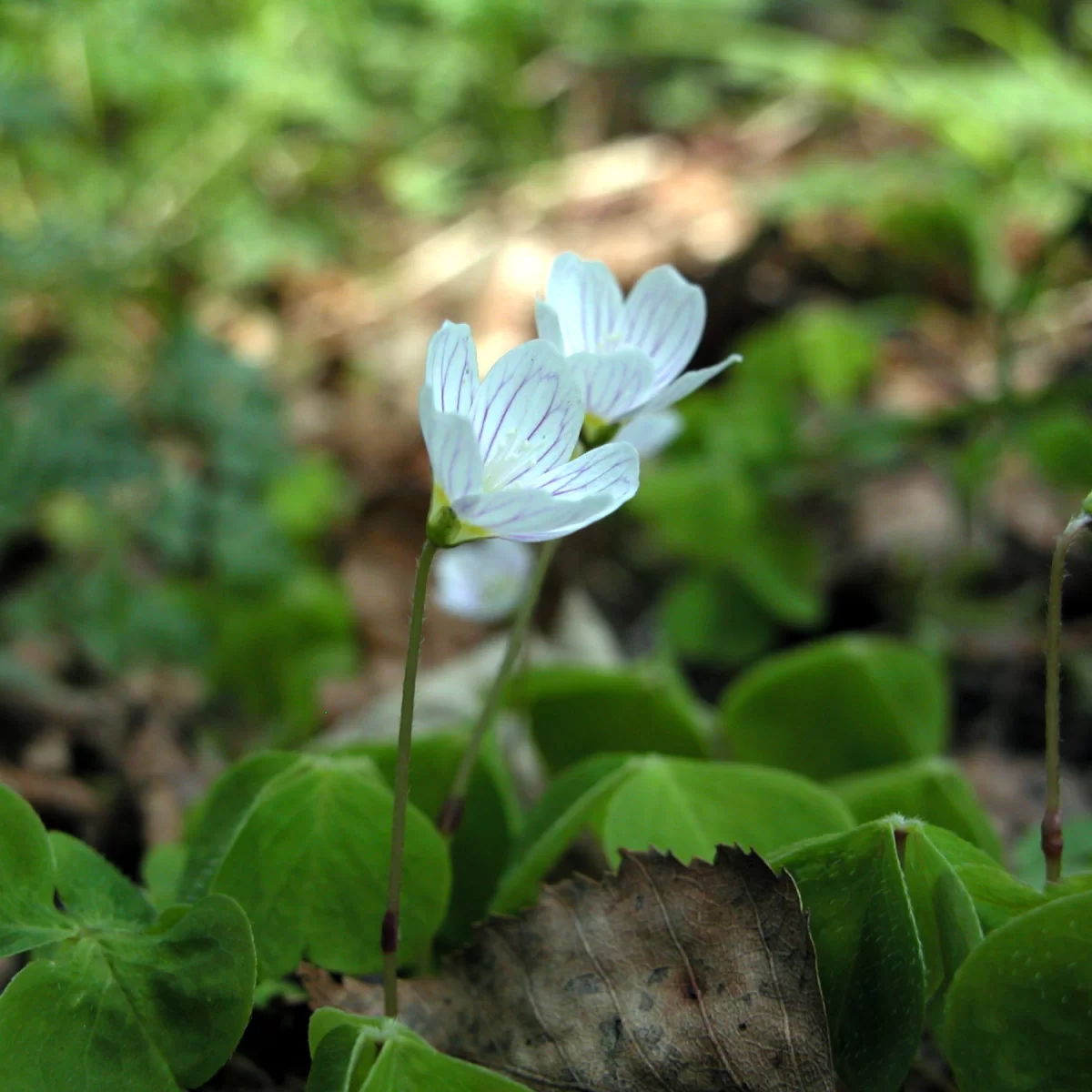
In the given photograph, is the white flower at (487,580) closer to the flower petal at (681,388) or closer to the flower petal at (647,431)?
the flower petal at (647,431)

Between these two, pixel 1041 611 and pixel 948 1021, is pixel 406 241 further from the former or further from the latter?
pixel 948 1021

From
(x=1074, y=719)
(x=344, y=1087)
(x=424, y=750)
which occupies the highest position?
(x=344, y=1087)

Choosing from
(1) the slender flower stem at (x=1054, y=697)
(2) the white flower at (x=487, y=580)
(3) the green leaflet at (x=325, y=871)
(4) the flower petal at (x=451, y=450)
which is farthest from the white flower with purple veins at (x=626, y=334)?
(2) the white flower at (x=487, y=580)

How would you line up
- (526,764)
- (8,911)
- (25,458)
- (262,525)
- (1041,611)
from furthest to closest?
(262,525)
(1041,611)
(25,458)
(526,764)
(8,911)

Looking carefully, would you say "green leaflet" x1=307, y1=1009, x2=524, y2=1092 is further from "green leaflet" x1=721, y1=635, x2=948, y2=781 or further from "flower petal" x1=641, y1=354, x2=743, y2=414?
"green leaflet" x1=721, y1=635, x2=948, y2=781

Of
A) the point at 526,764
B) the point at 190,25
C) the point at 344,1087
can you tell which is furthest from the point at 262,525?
the point at 190,25

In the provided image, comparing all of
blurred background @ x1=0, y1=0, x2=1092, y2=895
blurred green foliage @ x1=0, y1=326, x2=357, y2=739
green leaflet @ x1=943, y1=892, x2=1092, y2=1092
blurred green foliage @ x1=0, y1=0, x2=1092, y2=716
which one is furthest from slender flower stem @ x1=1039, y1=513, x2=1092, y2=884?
blurred green foliage @ x1=0, y1=326, x2=357, y2=739
